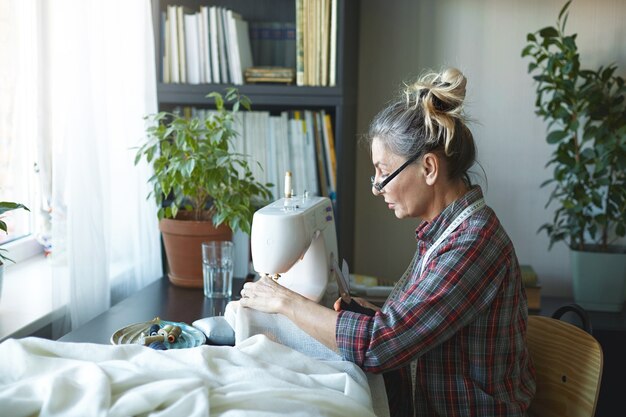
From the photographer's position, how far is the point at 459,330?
1.63 m

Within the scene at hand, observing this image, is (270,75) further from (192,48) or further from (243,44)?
(192,48)

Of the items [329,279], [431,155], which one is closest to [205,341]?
[329,279]

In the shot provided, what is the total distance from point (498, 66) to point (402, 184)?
1451mm

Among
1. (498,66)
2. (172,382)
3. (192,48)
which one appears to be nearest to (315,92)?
(192,48)

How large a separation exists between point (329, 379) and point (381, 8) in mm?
2012

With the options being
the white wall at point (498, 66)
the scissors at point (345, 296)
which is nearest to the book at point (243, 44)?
the white wall at point (498, 66)

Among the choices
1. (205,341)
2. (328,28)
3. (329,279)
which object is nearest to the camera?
(205,341)

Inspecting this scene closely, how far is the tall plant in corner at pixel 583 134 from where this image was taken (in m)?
2.78

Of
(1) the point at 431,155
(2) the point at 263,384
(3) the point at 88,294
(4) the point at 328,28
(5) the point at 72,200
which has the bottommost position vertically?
(3) the point at 88,294

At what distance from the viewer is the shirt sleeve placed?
155cm

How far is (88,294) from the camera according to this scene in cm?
237

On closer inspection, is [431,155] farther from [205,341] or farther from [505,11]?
[505,11]

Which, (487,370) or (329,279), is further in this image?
(329,279)

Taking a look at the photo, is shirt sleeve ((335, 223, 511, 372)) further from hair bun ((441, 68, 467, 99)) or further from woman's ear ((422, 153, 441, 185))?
hair bun ((441, 68, 467, 99))
